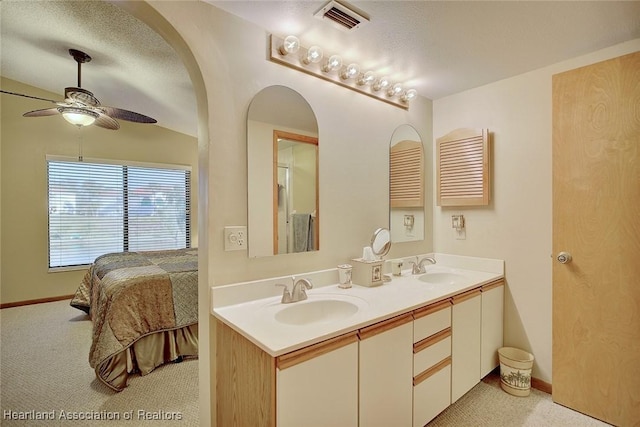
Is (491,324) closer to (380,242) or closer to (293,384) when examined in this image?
(380,242)

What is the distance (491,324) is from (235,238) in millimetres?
1893

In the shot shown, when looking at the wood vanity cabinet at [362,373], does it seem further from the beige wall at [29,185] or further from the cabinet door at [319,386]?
the beige wall at [29,185]

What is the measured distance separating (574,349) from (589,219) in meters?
0.83

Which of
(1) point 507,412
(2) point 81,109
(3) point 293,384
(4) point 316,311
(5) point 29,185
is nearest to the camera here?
(3) point 293,384

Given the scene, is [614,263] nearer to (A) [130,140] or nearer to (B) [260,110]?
(B) [260,110]

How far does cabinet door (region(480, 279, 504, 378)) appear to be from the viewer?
1991 mm

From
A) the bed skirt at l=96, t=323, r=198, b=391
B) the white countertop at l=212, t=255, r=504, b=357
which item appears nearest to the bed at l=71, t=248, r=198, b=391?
the bed skirt at l=96, t=323, r=198, b=391

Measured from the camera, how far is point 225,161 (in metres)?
1.42

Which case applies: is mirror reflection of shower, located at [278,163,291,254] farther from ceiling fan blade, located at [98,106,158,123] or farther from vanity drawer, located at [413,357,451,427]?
ceiling fan blade, located at [98,106,158,123]

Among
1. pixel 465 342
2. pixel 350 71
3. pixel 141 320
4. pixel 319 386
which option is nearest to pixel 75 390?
pixel 141 320

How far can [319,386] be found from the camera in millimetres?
1094

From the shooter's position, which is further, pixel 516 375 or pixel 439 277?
pixel 439 277

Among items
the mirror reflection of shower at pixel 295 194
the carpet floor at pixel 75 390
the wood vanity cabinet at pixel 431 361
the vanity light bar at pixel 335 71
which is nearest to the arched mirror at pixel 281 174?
the mirror reflection of shower at pixel 295 194

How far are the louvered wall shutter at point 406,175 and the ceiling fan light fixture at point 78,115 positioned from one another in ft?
9.30
